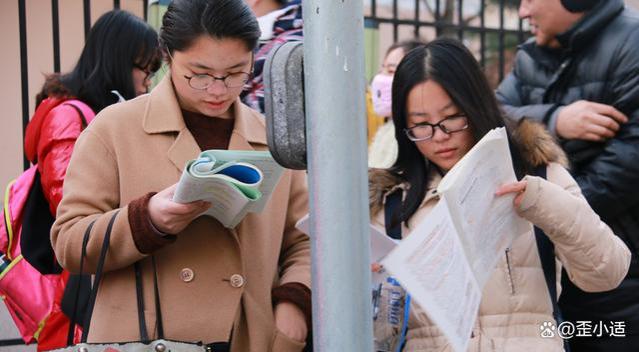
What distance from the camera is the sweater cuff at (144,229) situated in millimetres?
2443

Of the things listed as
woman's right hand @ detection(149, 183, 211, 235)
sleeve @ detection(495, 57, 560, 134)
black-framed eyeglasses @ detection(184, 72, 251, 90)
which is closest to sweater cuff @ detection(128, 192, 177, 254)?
woman's right hand @ detection(149, 183, 211, 235)

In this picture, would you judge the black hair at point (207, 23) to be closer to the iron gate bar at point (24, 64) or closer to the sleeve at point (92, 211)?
the sleeve at point (92, 211)

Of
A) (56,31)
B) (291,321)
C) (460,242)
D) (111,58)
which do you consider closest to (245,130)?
(291,321)

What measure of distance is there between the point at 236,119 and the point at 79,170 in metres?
0.48

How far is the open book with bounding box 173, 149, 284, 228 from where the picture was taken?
7.48ft

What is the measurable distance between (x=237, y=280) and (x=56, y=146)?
126 cm

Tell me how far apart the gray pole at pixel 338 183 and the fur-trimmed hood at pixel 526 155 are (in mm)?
1102

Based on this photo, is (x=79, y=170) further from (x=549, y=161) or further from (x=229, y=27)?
(x=549, y=161)

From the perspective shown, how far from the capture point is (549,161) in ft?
9.73

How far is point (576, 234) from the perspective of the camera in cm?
266

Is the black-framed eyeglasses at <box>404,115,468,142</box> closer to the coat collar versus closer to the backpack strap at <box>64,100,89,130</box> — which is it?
the coat collar

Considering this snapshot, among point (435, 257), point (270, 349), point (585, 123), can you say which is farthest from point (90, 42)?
point (435, 257)

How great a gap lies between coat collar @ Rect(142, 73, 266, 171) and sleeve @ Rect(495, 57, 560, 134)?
1.22 meters

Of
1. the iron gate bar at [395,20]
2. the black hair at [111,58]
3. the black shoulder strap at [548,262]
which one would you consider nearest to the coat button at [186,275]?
the black shoulder strap at [548,262]
